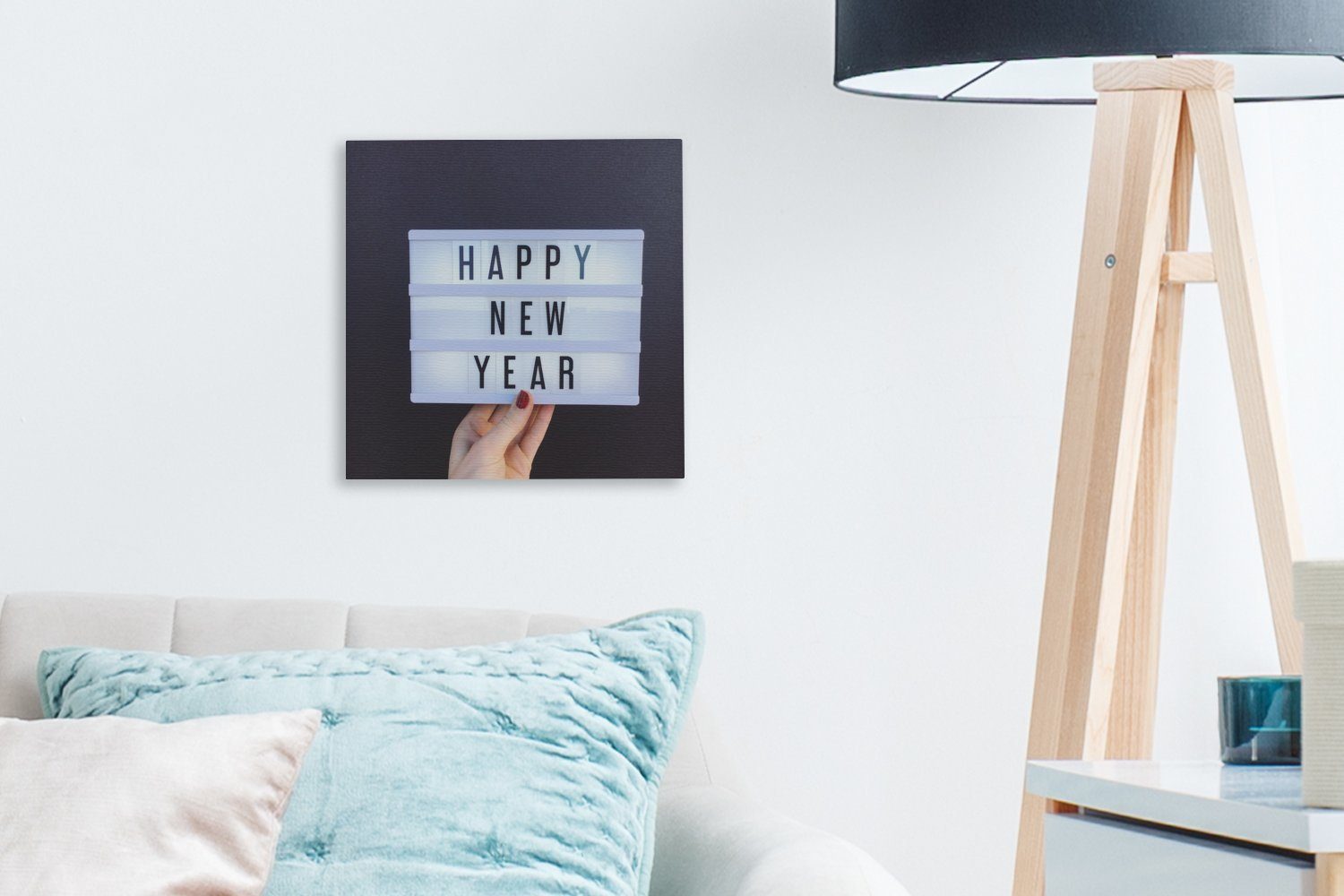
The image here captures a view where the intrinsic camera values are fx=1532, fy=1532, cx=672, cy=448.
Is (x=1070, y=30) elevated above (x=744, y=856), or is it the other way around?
(x=1070, y=30)

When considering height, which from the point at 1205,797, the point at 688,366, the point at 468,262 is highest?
the point at 468,262

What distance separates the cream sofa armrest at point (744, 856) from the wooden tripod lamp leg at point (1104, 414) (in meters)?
0.41

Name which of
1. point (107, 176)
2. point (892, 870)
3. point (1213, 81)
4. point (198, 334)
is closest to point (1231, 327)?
point (1213, 81)

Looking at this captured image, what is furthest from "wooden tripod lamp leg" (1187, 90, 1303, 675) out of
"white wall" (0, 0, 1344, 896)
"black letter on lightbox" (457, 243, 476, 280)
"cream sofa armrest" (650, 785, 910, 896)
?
"black letter on lightbox" (457, 243, 476, 280)

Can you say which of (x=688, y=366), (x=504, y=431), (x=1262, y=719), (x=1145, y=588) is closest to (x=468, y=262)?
(x=504, y=431)

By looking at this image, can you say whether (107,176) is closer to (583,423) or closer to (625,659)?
(583,423)

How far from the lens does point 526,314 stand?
7.22 feet

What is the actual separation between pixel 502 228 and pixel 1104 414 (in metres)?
0.90

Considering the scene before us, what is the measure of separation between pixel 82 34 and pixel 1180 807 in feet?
5.94

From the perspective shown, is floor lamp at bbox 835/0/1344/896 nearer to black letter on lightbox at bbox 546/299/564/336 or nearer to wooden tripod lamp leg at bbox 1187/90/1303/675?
wooden tripod lamp leg at bbox 1187/90/1303/675

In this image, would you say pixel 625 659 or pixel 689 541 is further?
pixel 689 541

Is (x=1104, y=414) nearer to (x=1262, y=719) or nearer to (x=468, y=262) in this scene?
(x=1262, y=719)

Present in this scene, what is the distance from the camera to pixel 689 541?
223 cm

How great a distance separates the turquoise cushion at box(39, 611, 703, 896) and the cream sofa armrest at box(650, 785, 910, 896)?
0.07m
